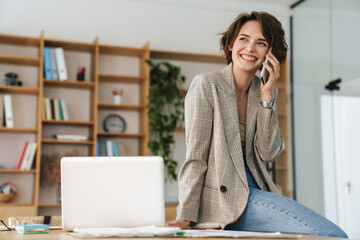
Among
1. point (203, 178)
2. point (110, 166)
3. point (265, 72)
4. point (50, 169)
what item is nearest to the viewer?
point (110, 166)

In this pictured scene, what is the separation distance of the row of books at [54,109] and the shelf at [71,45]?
0.58m

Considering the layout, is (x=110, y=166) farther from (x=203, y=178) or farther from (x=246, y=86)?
(x=246, y=86)

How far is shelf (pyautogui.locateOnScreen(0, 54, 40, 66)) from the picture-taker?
495 centimetres

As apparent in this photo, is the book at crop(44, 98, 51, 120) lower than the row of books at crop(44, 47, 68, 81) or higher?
lower

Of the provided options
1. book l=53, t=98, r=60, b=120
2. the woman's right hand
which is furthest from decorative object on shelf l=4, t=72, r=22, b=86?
the woman's right hand

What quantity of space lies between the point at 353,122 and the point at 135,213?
4.28 m

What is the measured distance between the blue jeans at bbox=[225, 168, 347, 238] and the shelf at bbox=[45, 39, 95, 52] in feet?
12.4

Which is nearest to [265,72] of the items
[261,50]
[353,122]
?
[261,50]

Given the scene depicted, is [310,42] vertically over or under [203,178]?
over

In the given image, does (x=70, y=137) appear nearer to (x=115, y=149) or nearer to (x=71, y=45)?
(x=115, y=149)

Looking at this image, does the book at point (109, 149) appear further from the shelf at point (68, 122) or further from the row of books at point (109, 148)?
the shelf at point (68, 122)

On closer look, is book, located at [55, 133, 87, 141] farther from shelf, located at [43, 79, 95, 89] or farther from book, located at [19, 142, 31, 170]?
shelf, located at [43, 79, 95, 89]

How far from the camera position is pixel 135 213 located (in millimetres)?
1268

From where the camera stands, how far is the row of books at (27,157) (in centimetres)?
491
